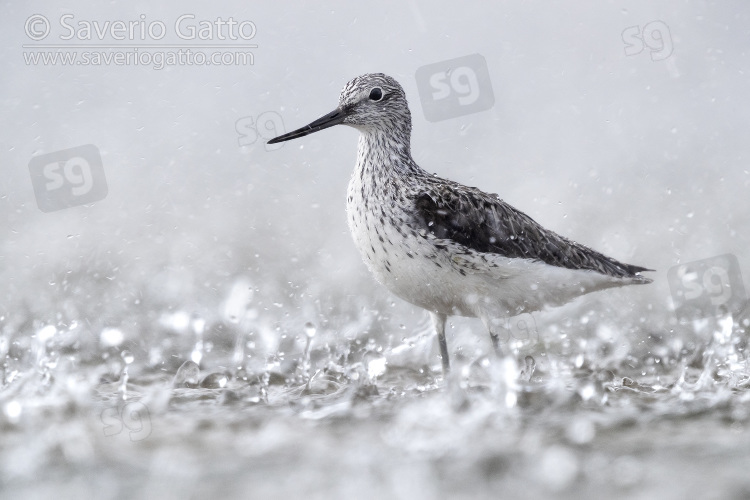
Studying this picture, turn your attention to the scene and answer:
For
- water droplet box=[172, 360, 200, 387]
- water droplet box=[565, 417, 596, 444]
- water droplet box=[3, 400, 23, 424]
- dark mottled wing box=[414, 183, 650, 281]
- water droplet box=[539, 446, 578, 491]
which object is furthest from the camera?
water droplet box=[172, 360, 200, 387]

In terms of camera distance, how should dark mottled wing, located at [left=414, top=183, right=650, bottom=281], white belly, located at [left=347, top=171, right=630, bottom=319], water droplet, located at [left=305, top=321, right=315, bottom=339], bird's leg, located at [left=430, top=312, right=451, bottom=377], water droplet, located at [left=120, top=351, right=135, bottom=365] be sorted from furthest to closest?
water droplet, located at [left=305, top=321, right=315, bottom=339], water droplet, located at [left=120, top=351, right=135, bottom=365], bird's leg, located at [left=430, top=312, right=451, bottom=377], dark mottled wing, located at [left=414, top=183, right=650, bottom=281], white belly, located at [left=347, top=171, right=630, bottom=319]

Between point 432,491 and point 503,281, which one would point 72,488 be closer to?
point 432,491

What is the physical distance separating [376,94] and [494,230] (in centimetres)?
148

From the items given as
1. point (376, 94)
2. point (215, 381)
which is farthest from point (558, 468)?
point (376, 94)

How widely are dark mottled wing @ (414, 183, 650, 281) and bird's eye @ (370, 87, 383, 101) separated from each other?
94 cm

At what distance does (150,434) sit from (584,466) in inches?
98.8

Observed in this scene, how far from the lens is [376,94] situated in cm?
696

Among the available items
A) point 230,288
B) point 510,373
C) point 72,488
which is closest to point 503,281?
point 510,373

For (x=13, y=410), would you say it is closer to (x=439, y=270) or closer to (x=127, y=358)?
(x=127, y=358)

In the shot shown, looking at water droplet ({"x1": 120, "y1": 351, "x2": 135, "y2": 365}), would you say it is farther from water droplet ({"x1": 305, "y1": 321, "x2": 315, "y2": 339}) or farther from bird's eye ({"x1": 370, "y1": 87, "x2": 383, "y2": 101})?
bird's eye ({"x1": 370, "y1": 87, "x2": 383, "y2": 101})

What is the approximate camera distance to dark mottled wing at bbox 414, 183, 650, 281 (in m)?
6.28

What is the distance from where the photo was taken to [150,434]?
507 centimetres

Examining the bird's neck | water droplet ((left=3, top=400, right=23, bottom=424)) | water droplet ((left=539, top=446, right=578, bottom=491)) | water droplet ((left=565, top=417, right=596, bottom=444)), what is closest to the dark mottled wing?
the bird's neck

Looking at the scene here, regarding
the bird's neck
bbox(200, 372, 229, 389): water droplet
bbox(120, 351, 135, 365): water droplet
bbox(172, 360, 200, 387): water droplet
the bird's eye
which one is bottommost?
bbox(200, 372, 229, 389): water droplet
